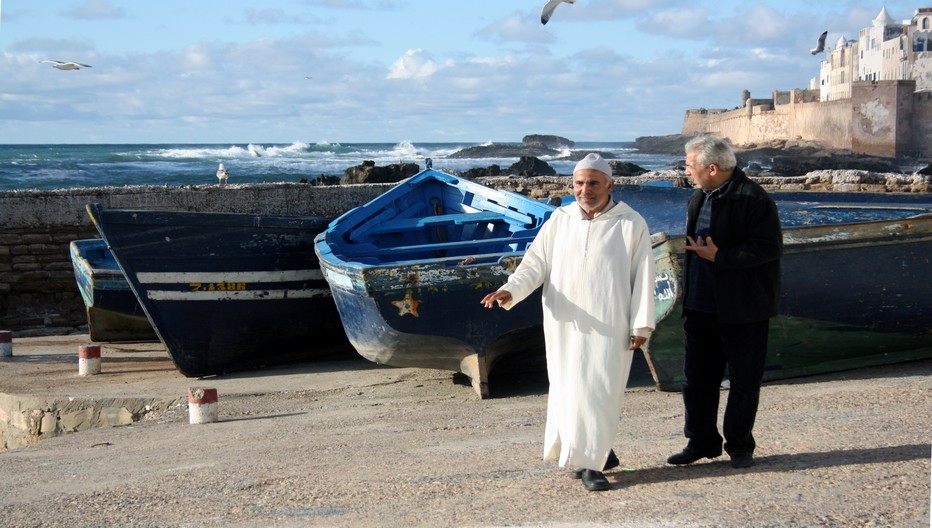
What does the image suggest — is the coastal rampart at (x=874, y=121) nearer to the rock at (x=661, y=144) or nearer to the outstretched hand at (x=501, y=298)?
the rock at (x=661, y=144)

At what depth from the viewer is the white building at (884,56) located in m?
66.7

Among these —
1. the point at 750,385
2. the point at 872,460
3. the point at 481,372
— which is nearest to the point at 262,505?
the point at 750,385

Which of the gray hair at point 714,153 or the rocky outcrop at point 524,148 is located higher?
the rocky outcrop at point 524,148

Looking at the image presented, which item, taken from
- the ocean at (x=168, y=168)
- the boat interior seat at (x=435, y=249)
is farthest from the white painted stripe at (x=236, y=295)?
the ocean at (x=168, y=168)

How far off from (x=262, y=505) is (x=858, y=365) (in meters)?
4.68

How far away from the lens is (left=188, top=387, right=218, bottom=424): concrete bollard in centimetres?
743

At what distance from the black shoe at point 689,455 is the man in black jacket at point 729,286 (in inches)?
1.5

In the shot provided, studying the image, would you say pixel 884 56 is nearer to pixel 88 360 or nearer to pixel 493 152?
pixel 493 152

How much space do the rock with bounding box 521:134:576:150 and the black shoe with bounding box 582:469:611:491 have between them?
10496cm

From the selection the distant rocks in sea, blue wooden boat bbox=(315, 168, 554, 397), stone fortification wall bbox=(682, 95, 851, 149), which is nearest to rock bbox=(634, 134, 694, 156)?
the distant rocks in sea

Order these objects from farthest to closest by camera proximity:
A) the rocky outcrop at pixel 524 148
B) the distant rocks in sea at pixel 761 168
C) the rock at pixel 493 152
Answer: the rocky outcrop at pixel 524 148 < the rock at pixel 493 152 < the distant rocks in sea at pixel 761 168

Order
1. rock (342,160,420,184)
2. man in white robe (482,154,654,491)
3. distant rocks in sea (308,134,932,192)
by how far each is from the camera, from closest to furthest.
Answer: man in white robe (482,154,654,491), distant rocks in sea (308,134,932,192), rock (342,160,420,184)

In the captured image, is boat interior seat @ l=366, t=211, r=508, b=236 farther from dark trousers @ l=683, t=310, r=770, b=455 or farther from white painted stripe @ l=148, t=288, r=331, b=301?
dark trousers @ l=683, t=310, r=770, b=455

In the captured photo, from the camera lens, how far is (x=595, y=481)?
4523 mm
